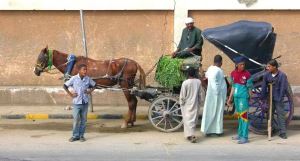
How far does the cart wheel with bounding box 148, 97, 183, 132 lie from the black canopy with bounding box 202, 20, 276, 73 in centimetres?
145

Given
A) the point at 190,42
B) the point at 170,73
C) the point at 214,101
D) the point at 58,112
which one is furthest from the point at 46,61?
the point at 214,101

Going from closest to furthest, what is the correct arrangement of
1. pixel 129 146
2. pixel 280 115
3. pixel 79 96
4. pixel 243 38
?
pixel 129 146 → pixel 79 96 → pixel 280 115 → pixel 243 38

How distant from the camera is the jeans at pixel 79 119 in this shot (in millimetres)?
10641

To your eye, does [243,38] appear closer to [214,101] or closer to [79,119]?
[214,101]

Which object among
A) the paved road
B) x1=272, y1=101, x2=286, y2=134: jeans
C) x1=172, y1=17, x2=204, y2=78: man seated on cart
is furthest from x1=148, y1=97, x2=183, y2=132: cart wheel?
x1=272, y1=101, x2=286, y2=134: jeans

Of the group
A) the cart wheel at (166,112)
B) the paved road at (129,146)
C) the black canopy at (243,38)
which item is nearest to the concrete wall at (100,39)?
the paved road at (129,146)

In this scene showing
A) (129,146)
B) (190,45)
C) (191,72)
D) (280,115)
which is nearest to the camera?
(129,146)

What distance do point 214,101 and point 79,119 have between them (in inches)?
103

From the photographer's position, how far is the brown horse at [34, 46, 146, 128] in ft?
39.3

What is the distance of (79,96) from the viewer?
34.6 ft

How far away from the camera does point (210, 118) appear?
11055mm

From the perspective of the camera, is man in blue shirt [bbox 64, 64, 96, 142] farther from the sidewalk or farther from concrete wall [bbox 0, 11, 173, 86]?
concrete wall [bbox 0, 11, 173, 86]
